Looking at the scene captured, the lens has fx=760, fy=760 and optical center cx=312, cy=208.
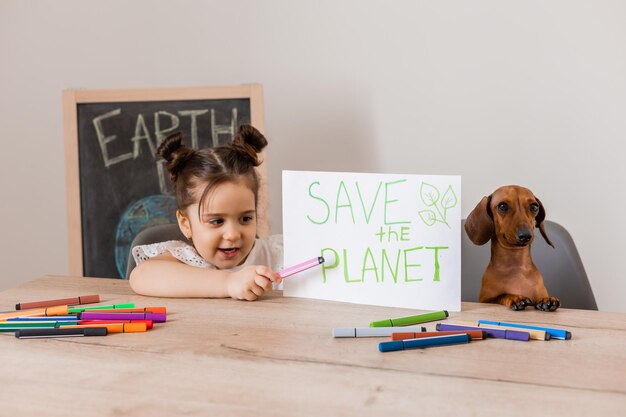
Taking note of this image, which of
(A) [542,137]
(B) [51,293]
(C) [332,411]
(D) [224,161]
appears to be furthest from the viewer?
(A) [542,137]

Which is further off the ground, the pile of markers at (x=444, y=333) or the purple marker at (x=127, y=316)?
the purple marker at (x=127, y=316)

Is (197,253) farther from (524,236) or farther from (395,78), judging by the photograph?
(395,78)

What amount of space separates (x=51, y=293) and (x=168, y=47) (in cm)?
127

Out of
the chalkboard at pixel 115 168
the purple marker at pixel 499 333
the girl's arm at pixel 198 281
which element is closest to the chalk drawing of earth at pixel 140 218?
the chalkboard at pixel 115 168

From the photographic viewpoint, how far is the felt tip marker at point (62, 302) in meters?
1.12

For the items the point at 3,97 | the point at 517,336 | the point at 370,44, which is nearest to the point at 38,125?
the point at 3,97

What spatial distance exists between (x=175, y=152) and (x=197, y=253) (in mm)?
196

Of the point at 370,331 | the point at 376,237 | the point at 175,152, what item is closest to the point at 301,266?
the point at 376,237

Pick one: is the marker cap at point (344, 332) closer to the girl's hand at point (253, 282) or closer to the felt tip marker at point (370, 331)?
the felt tip marker at point (370, 331)

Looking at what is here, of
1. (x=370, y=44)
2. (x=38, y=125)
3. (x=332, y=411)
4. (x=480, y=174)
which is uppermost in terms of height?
(x=370, y=44)

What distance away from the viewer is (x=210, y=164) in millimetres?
1401

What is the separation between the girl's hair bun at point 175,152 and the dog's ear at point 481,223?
0.60 m

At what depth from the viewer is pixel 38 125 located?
97.9 inches

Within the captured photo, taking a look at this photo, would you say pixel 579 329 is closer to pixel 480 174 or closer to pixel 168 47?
pixel 480 174
